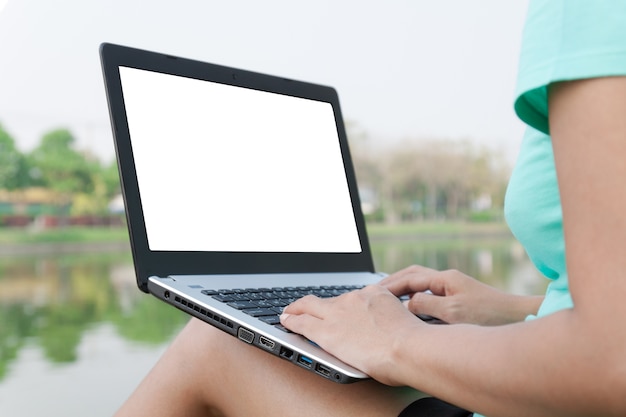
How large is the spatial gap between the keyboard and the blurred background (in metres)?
6.27

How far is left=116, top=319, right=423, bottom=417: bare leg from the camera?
2.02 feet

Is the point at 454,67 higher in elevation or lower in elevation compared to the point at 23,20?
lower

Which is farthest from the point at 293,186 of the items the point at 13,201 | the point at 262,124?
the point at 13,201

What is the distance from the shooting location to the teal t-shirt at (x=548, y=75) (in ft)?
1.41

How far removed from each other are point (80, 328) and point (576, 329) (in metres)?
4.51

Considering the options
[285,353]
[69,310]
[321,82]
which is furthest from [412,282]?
[321,82]

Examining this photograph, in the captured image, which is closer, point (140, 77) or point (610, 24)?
point (610, 24)

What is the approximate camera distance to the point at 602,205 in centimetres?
42

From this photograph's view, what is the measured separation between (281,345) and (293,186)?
1.42ft

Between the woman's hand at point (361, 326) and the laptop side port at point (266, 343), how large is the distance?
0.02m

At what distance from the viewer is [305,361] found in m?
0.59

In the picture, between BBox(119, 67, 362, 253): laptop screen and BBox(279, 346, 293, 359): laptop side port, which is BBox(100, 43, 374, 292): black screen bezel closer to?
BBox(119, 67, 362, 253): laptop screen

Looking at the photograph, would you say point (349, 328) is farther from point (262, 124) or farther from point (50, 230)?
point (50, 230)

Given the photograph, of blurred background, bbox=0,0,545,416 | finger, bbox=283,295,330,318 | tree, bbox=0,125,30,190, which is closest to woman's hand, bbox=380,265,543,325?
finger, bbox=283,295,330,318
